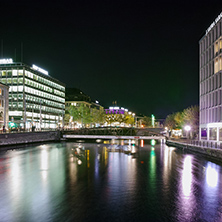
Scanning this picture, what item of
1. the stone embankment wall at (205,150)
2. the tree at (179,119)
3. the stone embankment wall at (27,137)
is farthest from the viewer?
the tree at (179,119)

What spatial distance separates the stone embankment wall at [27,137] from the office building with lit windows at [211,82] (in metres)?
46.8

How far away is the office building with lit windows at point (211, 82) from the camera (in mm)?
61237

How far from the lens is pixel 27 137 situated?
72.9 metres

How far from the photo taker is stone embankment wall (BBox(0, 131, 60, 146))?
59.6 meters

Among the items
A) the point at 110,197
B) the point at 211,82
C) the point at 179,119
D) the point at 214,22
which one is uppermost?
the point at 214,22

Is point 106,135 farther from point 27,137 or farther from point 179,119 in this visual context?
point 179,119

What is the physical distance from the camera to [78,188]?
21688 millimetres

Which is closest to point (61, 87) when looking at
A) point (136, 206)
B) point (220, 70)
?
point (220, 70)

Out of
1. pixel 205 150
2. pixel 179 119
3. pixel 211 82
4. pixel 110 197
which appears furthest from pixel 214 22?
pixel 179 119

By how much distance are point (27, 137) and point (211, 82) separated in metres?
50.9

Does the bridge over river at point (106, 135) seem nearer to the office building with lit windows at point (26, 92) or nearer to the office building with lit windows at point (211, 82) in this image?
the office building with lit windows at point (26, 92)

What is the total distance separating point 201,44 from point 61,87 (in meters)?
114

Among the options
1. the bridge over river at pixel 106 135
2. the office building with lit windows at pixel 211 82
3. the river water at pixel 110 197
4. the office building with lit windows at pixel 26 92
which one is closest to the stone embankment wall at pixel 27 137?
the bridge over river at pixel 106 135

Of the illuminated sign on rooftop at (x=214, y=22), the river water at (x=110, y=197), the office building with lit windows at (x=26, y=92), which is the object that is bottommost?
the river water at (x=110, y=197)
